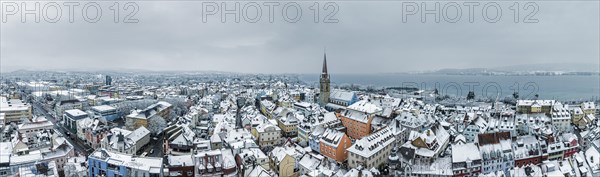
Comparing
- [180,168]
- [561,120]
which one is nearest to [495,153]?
[561,120]

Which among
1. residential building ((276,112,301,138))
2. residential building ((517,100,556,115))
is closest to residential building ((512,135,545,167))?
residential building ((517,100,556,115))

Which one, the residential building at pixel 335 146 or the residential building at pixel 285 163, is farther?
the residential building at pixel 335 146

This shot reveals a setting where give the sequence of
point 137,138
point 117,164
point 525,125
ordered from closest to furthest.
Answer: point 117,164, point 137,138, point 525,125

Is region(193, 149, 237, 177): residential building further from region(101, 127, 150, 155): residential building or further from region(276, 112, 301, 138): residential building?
region(276, 112, 301, 138): residential building

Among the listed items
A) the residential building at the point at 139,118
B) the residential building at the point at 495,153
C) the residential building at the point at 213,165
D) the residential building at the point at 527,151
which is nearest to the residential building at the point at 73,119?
the residential building at the point at 139,118

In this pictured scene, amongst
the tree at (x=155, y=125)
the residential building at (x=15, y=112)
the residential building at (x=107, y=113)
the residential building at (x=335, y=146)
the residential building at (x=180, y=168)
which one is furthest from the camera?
the residential building at (x=107, y=113)

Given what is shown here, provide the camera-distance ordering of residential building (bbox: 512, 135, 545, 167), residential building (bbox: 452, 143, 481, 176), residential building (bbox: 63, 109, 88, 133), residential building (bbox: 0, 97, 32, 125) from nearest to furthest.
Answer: residential building (bbox: 452, 143, 481, 176) < residential building (bbox: 512, 135, 545, 167) < residential building (bbox: 63, 109, 88, 133) < residential building (bbox: 0, 97, 32, 125)

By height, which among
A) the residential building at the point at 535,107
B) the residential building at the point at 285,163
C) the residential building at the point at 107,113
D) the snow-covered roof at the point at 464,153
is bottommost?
the residential building at the point at 285,163

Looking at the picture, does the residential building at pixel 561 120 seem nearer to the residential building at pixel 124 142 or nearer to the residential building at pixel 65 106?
the residential building at pixel 124 142

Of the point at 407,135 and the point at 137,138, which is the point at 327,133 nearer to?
the point at 407,135

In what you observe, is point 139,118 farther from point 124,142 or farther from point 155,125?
point 124,142

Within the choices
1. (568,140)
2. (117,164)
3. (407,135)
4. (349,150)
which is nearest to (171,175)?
(117,164)
